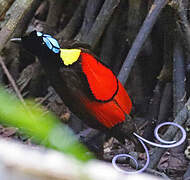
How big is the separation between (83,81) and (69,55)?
0.14m

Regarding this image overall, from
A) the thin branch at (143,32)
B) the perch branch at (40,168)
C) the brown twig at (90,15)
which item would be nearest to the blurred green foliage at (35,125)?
the perch branch at (40,168)

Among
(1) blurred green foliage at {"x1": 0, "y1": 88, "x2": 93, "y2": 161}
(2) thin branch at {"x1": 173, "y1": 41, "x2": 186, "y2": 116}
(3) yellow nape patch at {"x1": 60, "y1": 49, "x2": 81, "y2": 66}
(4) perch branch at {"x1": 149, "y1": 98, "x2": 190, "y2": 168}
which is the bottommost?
(4) perch branch at {"x1": 149, "y1": 98, "x2": 190, "y2": 168}

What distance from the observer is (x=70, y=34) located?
313 centimetres

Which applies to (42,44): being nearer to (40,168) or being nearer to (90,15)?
(90,15)

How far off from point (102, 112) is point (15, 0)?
742 millimetres

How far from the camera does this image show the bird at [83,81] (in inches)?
76.6

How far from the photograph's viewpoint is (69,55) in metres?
1.97

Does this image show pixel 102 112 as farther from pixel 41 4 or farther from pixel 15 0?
pixel 41 4

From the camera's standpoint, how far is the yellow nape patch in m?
Answer: 1.95

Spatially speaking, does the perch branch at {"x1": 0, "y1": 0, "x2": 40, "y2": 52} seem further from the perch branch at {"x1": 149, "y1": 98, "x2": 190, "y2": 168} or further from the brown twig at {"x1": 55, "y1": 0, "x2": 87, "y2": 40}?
the brown twig at {"x1": 55, "y1": 0, "x2": 87, "y2": 40}

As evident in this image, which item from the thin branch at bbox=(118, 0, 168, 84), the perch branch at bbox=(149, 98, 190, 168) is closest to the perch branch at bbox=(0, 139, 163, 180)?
the perch branch at bbox=(149, 98, 190, 168)

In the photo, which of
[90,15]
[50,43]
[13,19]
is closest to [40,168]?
[50,43]

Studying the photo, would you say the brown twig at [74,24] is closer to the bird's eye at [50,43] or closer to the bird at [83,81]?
the bird at [83,81]

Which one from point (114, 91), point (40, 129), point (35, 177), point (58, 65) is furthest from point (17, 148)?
point (114, 91)
